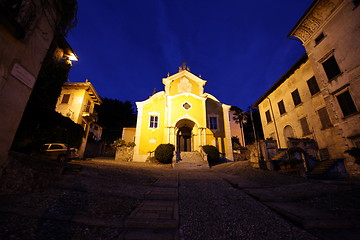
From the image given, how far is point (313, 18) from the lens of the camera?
42.2 ft

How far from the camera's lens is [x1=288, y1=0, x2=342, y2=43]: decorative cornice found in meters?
11.7

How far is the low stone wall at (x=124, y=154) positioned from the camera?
60.1ft

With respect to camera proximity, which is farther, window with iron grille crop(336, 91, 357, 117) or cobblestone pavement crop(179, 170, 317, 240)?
window with iron grille crop(336, 91, 357, 117)

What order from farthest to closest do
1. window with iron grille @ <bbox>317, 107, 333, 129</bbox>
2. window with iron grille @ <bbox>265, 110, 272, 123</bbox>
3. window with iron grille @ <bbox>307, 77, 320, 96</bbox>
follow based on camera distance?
Result: window with iron grille @ <bbox>265, 110, 272, 123</bbox>, window with iron grille @ <bbox>307, 77, 320, 96</bbox>, window with iron grille @ <bbox>317, 107, 333, 129</bbox>

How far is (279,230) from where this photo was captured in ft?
8.98

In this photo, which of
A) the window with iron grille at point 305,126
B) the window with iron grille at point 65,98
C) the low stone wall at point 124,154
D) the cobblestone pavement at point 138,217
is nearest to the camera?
the cobblestone pavement at point 138,217

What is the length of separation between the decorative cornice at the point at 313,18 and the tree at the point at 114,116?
35.5 metres

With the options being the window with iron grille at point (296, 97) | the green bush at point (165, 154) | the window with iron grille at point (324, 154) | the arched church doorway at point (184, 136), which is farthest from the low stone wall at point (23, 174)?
the window with iron grille at point (296, 97)

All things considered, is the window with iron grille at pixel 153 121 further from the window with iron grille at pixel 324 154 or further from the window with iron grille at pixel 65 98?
the window with iron grille at pixel 324 154

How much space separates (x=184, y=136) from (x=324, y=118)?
15024 millimetres

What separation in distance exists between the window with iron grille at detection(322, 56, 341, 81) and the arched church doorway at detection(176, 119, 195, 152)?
1378 centimetres

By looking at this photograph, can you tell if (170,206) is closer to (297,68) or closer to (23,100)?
(23,100)

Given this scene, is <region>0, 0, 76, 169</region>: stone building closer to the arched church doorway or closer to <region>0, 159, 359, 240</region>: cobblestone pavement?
<region>0, 159, 359, 240</region>: cobblestone pavement

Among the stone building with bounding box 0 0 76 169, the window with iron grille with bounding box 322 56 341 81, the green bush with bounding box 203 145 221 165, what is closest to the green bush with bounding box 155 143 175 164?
the green bush with bounding box 203 145 221 165
